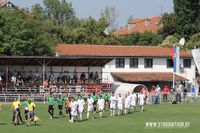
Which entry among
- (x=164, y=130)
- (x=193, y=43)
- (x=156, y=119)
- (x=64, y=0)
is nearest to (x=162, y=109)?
(x=156, y=119)

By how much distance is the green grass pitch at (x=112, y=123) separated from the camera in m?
28.6

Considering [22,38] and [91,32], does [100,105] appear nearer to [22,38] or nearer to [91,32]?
[22,38]

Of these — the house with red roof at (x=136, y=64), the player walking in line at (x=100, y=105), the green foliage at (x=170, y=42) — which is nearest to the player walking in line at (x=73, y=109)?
the player walking in line at (x=100, y=105)

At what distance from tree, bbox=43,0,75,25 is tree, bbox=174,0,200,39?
Result: 32.9 m

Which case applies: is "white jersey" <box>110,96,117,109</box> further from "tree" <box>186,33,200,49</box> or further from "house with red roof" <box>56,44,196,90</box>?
"tree" <box>186,33,200,49</box>

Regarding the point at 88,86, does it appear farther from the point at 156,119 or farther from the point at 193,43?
the point at 193,43

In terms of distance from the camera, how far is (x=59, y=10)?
12288 cm

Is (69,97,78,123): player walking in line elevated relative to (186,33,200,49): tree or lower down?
lower down

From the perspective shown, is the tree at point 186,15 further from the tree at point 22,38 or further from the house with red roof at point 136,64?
the tree at point 22,38

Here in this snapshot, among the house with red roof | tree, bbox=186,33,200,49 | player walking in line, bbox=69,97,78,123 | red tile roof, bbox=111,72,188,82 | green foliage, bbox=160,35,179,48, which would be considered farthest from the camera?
green foliage, bbox=160,35,179,48

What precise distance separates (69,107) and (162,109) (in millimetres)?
11805

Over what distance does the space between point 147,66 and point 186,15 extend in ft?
97.8

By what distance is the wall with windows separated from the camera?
227 ft

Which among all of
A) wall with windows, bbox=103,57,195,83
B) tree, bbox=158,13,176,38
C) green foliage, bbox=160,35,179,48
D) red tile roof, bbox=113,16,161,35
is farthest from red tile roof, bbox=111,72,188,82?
red tile roof, bbox=113,16,161,35
